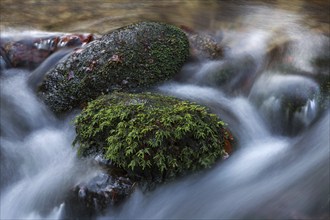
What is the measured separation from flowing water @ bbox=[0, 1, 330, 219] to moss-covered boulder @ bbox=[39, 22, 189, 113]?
220mm

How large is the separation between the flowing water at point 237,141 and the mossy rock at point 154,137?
205 mm

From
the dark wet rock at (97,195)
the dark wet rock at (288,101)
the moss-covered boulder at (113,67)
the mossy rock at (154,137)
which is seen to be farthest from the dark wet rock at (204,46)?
the dark wet rock at (97,195)

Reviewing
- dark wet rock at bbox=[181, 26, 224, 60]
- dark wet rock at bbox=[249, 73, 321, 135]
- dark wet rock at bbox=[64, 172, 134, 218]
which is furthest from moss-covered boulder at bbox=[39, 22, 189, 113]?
dark wet rock at bbox=[64, 172, 134, 218]

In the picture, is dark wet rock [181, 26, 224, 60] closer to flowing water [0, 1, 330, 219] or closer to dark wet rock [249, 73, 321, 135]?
flowing water [0, 1, 330, 219]

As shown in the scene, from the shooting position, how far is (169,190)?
450 cm

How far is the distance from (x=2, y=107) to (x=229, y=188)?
3349 millimetres

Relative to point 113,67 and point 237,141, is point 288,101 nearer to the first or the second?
point 237,141

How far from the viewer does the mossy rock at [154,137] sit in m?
4.34

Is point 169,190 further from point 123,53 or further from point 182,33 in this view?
point 182,33

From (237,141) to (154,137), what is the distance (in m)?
1.23

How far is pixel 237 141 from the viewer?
5.09 m

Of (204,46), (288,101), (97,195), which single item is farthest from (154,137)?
(204,46)

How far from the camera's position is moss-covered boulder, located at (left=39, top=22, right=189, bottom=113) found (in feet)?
19.1

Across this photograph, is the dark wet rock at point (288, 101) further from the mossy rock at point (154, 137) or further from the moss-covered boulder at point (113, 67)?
the moss-covered boulder at point (113, 67)
